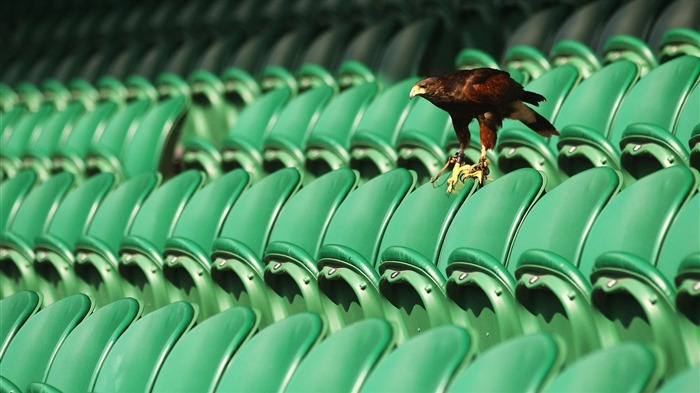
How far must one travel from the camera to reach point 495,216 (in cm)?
80

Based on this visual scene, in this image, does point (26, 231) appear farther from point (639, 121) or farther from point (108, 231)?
point (639, 121)

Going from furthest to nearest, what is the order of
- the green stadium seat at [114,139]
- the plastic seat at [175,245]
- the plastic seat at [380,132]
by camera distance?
the green stadium seat at [114,139]
the plastic seat at [380,132]
the plastic seat at [175,245]

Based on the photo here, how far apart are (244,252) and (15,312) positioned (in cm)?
23

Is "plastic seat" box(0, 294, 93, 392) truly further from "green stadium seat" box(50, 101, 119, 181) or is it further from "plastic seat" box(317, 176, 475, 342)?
"green stadium seat" box(50, 101, 119, 181)

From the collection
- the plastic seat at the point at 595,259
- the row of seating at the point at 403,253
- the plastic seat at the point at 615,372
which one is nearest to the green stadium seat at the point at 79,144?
the row of seating at the point at 403,253

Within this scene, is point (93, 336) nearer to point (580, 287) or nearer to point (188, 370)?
point (188, 370)

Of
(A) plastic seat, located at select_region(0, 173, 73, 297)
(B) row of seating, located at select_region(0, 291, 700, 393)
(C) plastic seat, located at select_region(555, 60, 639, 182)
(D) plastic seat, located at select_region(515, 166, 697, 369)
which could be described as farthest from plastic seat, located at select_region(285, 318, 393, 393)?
(A) plastic seat, located at select_region(0, 173, 73, 297)

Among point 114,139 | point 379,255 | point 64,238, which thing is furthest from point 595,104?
point 114,139

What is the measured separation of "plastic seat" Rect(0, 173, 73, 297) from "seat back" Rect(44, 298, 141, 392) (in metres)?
0.31

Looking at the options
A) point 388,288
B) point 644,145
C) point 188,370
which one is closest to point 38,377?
point 188,370

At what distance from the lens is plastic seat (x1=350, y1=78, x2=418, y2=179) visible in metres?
1.08

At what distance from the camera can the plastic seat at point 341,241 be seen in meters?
0.85

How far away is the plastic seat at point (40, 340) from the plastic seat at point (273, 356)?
21 centimetres

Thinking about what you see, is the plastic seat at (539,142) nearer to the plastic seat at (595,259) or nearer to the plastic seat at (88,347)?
the plastic seat at (595,259)
